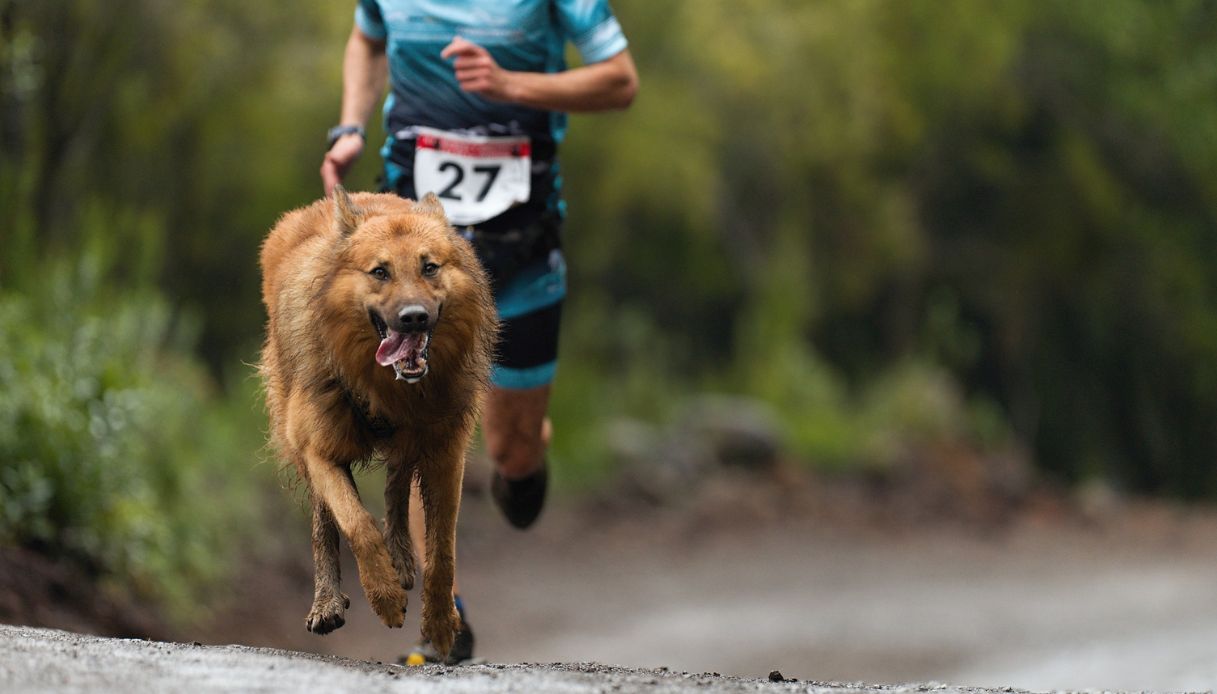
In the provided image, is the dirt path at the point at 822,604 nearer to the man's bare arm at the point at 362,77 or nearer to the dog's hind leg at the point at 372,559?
the man's bare arm at the point at 362,77

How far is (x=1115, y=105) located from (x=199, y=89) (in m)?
12.7

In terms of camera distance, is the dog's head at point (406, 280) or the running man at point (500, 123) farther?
the running man at point (500, 123)

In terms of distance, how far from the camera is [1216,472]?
21625 mm

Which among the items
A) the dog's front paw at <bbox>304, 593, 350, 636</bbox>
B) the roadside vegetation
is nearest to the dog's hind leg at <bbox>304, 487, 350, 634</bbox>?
the dog's front paw at <bbox>304, 593, 350, 636</bbox>

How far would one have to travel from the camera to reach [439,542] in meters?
4.63

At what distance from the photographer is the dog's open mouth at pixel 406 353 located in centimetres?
418

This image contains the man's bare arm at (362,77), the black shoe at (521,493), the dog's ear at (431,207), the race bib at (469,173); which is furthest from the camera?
the black shoe at (521,493)

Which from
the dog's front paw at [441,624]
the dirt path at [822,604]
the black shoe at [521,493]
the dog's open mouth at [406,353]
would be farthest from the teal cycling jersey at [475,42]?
the dirt path at [822,604]

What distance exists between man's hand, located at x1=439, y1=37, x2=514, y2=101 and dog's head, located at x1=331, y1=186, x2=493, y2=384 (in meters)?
→ 0.82

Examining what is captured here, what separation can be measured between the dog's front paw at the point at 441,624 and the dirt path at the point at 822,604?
158 inches

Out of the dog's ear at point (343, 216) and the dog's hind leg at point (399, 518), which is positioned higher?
the dog's ear at point (343, 216)

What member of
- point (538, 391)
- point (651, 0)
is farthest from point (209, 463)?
point (651, 0)

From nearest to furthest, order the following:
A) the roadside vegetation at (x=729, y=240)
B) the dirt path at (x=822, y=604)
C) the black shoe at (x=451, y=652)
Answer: the black shoe at (x=451, y=652)
the roadside vegetation at (x=729, y=240)
the dirt path at (x=822, y=604)

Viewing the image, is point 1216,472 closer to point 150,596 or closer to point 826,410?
point 826,410
